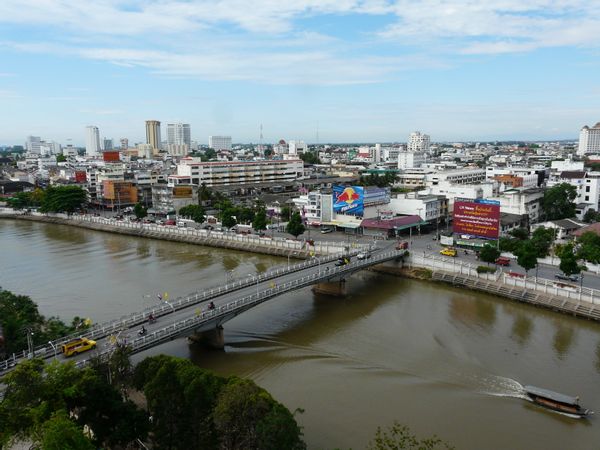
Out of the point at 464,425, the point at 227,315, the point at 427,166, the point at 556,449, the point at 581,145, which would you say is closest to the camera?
the point at 556,449

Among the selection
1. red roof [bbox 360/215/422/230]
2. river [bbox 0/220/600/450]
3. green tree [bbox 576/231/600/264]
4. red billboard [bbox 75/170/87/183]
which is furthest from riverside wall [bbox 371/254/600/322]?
red billboard [bbox 75/170/87/183]

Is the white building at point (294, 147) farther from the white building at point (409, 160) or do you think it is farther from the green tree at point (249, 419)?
the green tree at point (249, 419)

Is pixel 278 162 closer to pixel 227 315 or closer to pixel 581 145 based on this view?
pixel 227 315

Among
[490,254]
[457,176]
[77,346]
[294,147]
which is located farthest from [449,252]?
[294,147]

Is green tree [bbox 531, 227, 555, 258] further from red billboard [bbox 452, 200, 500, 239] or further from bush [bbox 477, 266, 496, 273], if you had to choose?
bush [bbox 477, 266, 496, 273]

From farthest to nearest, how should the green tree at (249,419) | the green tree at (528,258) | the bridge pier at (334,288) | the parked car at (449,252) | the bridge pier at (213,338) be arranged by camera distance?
the parked car at (449,252)
the bridge pier at (334,288)
the green tree at (528,258)
the bridge pier at (213,338)
the green tree at (249,419)

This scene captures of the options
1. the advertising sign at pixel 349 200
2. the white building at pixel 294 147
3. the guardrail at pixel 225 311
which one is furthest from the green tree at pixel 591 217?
the white building at pixel 294 147

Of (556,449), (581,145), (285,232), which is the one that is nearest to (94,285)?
(285,232)
